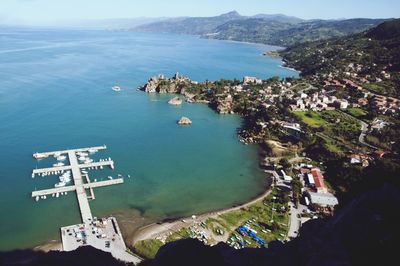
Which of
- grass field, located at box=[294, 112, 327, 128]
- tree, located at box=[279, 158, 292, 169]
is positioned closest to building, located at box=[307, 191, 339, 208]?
tree, located at box=[279, 158, 292, 169]

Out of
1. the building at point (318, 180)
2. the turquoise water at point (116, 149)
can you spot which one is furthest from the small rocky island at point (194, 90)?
the building at point (318, 180)

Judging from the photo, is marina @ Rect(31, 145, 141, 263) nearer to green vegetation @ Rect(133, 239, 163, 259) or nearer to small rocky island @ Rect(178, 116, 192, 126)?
green vegetation @ Rect(133, 239, 163, 259)

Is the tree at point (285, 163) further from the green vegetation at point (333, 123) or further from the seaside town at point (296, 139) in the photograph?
the green vegetation at point (333, 123)

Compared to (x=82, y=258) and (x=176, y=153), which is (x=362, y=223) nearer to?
(x=82, y=258)

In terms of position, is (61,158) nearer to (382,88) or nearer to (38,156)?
(38,156)

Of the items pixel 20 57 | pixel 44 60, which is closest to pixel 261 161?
pixel 44 60

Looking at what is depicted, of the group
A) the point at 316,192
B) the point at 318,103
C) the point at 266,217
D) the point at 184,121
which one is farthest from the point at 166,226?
the point at 318,103
